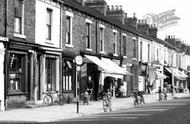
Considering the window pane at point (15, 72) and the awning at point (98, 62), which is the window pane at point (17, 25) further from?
the awning at point (98, 62)

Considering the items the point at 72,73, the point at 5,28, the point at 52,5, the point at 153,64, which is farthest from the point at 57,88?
the point at 153,64

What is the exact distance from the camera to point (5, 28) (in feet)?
74.7

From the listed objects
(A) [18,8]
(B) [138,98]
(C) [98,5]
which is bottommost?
(B) [138,98]

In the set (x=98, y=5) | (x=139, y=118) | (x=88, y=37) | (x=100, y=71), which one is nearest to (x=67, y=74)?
(x=88, y=37)

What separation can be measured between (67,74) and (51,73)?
2374 mm

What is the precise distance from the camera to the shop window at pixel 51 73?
27.9 metres

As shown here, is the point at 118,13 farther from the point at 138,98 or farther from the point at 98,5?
the point at 138,98

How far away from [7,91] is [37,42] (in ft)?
15.0

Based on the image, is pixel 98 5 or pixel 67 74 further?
pixel 98 5

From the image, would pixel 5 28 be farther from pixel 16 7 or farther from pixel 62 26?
pixel 62 26

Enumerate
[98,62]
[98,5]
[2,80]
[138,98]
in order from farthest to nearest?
[98,5] < [98,62] < [138,98] < [2,80]

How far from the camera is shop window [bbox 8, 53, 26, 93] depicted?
23.5 metres

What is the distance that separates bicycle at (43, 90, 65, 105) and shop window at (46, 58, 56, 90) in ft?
1.44

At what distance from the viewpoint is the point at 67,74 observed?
3061 centimetres
